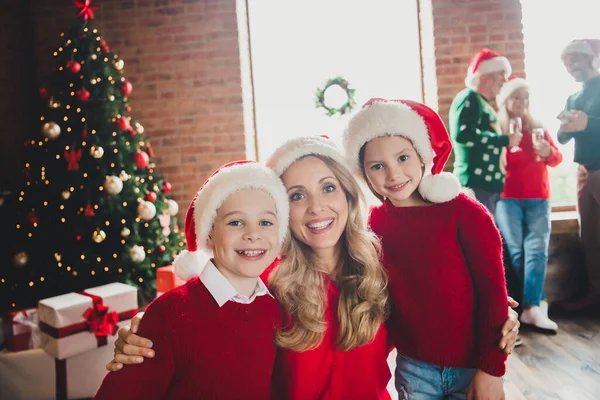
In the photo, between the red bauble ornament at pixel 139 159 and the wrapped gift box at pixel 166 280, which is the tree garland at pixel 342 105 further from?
the wrapped gift box at pixel 166 280

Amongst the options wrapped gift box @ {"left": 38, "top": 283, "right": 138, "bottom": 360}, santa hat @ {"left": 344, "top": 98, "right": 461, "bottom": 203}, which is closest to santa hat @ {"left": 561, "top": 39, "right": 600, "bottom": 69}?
santa hat @ {"left": 344, "top": 98, "right": 461, "bottom": 203}

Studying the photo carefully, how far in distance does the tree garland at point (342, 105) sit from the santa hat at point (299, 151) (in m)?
2.65

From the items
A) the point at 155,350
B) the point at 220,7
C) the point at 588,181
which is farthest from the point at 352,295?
the point at 220,7

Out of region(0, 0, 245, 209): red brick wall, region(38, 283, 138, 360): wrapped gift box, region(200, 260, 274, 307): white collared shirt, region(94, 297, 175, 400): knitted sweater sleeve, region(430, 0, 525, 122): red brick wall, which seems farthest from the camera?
region(0, 0, 245, 209): red brick wall

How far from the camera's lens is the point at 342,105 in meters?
3.95

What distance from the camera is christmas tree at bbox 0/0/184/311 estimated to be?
2.96 meters

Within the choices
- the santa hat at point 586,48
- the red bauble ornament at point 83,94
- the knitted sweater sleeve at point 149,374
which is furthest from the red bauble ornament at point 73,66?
the santa hat at point 586,48

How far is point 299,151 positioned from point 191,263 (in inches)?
17.9

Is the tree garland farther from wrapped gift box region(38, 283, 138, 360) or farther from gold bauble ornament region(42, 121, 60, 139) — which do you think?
wrapped gift box region(38, 283, 138, 360)

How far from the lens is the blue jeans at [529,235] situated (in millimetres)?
3180

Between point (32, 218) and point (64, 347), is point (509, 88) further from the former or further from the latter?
point (32, 218)

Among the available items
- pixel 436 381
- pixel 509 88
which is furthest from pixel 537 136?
pixel 436 381

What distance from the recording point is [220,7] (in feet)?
12.8

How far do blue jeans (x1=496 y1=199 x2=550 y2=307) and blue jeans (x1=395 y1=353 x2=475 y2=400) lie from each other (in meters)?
2.22
